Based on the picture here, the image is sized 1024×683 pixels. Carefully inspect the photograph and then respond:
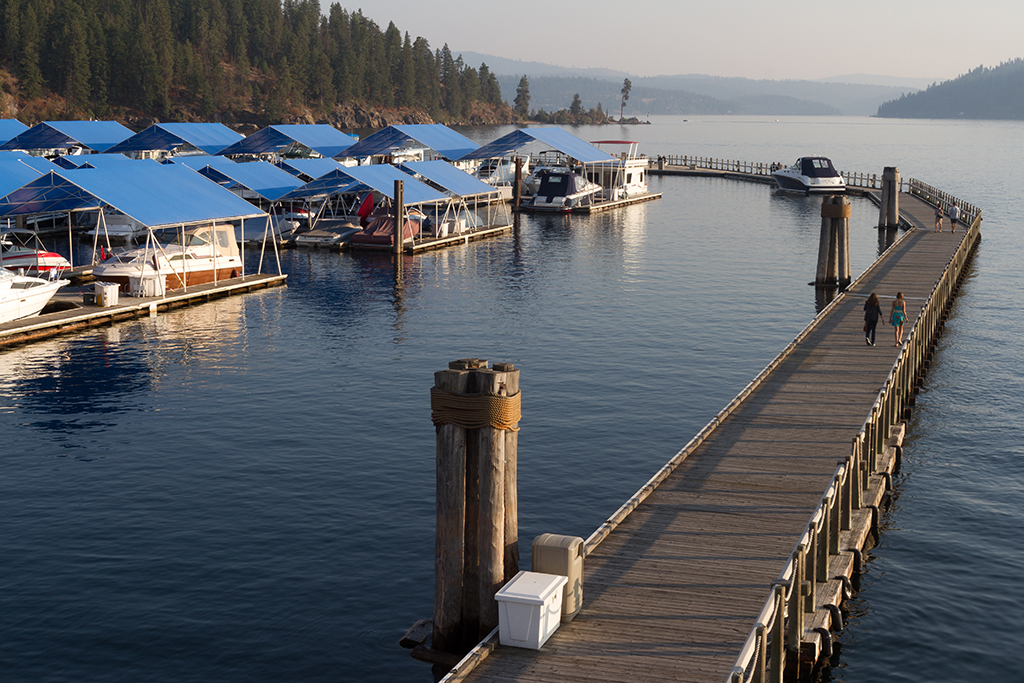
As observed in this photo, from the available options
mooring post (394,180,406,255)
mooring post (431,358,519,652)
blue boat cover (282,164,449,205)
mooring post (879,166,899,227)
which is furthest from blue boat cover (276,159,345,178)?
mooring post (431,358,519,652)

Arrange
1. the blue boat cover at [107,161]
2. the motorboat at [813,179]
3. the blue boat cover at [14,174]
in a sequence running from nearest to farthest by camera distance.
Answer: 1. the blue boat cover at [107,161]
2. the blue boat cover at [14,174]
3. the motorboat at [813,179]

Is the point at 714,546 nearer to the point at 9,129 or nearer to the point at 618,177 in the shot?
the point at 618,177

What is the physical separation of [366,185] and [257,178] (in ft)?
26.5

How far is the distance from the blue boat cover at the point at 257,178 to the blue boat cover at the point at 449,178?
8.08 m

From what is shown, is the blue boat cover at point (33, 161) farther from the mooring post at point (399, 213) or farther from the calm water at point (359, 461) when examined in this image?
the mooring post at point (399, 213)

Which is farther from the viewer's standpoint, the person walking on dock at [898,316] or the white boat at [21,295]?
the white boat at [21,295]

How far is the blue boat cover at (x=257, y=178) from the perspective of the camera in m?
61.8

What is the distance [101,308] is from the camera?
41.5 meters

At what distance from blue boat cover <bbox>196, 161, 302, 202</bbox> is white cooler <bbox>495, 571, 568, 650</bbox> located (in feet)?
165

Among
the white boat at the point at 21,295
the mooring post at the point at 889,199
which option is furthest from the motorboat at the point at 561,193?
the white boat at the point at 21,295

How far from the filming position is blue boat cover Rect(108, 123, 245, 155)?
85812 millimetres

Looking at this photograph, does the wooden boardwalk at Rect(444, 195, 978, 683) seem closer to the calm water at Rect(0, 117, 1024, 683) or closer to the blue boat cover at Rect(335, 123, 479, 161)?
the calm water at Rect(0, 117, 1024, 683)

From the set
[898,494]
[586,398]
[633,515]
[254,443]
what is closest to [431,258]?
[586,398]

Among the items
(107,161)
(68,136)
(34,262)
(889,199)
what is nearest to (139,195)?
(107,161)
